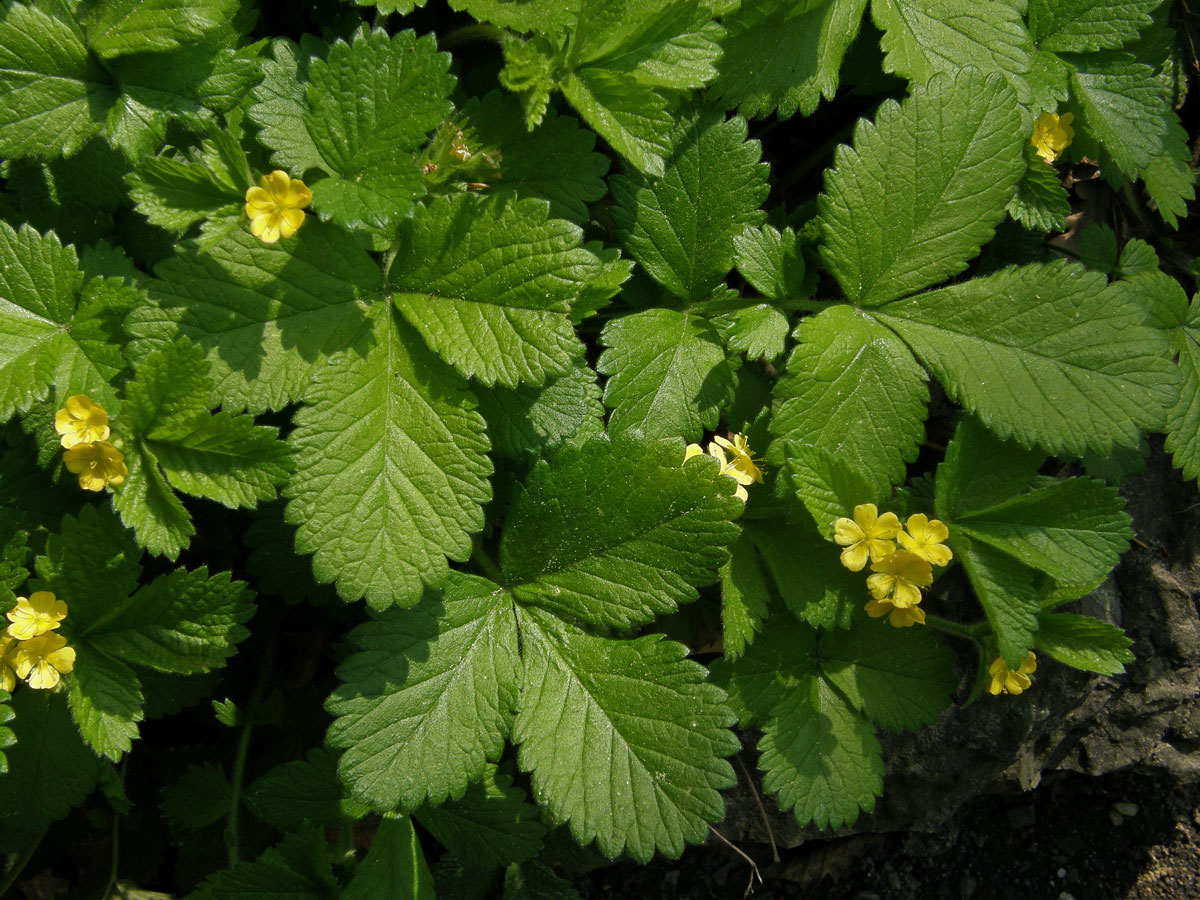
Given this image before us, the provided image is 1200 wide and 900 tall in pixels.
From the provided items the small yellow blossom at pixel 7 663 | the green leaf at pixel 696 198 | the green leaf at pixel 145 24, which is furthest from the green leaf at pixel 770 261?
the small yellow blossom at pixel 7 663

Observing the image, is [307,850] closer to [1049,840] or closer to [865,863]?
[865,863]

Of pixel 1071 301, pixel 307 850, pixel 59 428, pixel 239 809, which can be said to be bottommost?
pixel 239 809

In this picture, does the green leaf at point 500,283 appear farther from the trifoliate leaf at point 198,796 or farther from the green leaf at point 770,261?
the trifoliate leaf at point 198,796

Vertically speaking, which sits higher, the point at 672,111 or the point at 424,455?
the point at 672,111

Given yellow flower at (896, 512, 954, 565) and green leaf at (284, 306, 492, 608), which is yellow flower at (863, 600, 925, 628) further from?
green leaf at (284, 306, 492, 608)

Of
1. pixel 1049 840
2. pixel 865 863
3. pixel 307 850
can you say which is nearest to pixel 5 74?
pixel 307 850

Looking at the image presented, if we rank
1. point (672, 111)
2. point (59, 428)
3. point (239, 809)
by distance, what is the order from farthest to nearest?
point (239, 809) < point (672, 111) < point (59, 428)

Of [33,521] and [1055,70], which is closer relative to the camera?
[33,521]

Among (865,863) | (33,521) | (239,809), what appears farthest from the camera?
(865,863)
